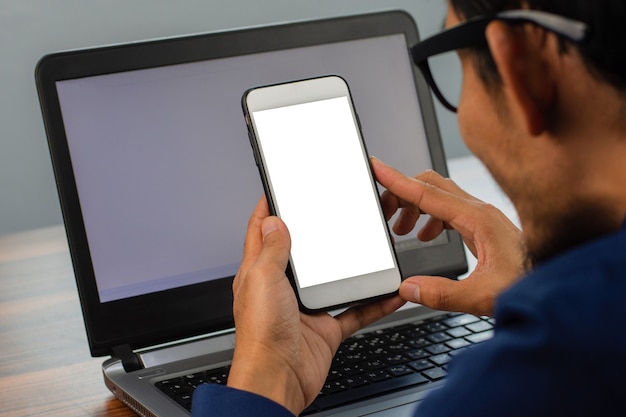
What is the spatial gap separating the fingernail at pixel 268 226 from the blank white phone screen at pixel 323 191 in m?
0.03

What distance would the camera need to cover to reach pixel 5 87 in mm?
2859

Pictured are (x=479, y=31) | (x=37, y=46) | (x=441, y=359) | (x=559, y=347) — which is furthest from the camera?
(x=37, y=46)

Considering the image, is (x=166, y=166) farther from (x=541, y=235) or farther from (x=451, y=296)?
(x=541, y=235)

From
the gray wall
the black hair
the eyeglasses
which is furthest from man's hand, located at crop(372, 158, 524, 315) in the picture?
the gray wall

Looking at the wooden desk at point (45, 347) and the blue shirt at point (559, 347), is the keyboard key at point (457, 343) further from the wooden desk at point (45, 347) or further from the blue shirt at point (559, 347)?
the blue shirt at point (559, 347)

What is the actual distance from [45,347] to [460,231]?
0.48 metres

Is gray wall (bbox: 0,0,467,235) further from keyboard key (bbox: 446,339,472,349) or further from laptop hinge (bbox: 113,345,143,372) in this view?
keyboard key (bbox: 446,339,472,349)

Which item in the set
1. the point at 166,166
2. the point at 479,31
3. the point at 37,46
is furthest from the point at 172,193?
the point at 37,46

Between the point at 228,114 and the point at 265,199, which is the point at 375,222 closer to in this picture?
the point at 265,199

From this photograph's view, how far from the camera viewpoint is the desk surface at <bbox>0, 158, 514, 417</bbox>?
33.4 inches

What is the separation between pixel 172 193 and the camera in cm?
97

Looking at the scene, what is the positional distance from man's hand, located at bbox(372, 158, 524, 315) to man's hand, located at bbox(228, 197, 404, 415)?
0.34 feet

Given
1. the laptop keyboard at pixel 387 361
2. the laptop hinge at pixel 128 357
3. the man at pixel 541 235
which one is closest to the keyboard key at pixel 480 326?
the laptop keyboard at pixel 387 361

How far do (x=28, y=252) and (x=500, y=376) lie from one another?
119cm
